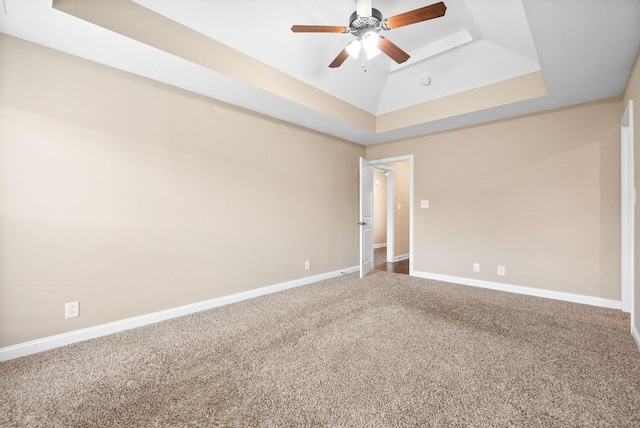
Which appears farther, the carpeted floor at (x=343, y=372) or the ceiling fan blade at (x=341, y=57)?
the ceiling fan blade at (x=341, y=57)

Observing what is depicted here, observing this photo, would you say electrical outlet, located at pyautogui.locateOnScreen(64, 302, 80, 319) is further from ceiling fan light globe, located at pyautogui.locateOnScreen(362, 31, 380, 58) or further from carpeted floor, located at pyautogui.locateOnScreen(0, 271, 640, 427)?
ceiling fan light globe, located at pyautogui.locateOnScreen(362, 31, 380, 58)

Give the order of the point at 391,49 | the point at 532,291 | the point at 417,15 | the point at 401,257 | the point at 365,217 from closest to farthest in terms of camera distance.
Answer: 1. the point at 417,15
2. the point at 391,49
3. the point at 532,291
4. the point at 365,217
5. the point at 401,257

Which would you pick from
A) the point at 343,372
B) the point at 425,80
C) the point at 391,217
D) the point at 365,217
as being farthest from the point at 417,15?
the point at 391,217

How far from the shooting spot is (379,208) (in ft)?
26.3

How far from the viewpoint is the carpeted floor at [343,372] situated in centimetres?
147

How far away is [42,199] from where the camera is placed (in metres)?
2.19

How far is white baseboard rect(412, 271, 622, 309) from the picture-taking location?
3.16 meters

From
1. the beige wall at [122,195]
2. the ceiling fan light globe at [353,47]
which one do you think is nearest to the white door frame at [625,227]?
the ceiling fan light globe at [353,47]

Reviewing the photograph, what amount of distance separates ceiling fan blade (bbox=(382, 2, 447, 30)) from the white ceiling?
1.81ft

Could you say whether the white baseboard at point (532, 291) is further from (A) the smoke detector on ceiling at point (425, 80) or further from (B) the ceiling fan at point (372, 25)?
(B) the ceiling fan at point (372, 25)

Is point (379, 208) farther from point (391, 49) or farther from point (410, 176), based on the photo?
point (391, 49)

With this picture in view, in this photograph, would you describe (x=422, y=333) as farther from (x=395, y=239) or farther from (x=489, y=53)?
(x=395, y=239)

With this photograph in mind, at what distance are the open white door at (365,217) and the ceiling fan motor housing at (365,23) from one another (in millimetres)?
2441

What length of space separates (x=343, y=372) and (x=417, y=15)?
2577 mm
